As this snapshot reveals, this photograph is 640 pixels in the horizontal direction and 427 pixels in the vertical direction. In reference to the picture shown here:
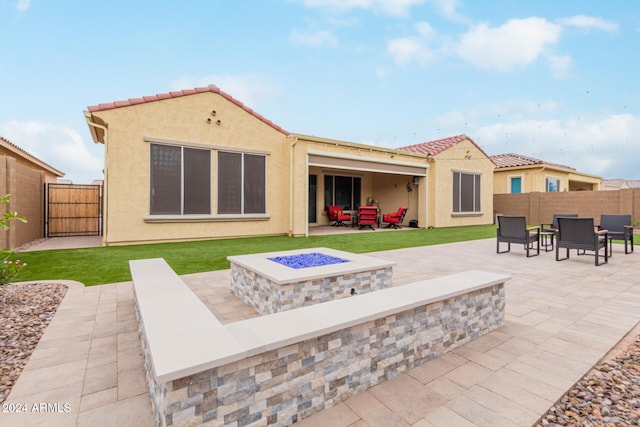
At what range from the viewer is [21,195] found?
26.9 feet

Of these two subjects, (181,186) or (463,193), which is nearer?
(181,186)

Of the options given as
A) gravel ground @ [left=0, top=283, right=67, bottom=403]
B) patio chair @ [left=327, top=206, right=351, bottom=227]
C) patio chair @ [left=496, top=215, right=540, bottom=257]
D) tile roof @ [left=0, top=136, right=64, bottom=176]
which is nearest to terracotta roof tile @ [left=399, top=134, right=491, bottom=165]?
patio chair @ [left=327, top=206, right=351, bottom=227]

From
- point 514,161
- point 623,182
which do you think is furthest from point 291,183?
point 623,182

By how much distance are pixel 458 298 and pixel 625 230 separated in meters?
7.81

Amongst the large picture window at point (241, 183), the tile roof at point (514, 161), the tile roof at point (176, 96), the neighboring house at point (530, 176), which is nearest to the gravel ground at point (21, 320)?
the tile roof at point (176, 96)

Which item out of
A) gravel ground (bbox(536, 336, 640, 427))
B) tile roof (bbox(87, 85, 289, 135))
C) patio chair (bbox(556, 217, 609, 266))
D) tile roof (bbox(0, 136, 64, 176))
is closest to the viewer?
gravel ground (bbox(536, 336, 640, 427))

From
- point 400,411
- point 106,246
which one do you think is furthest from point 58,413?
point 106,246

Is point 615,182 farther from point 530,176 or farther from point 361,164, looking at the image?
point 361,164

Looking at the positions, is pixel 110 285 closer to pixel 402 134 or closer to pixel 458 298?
pixel 458 298

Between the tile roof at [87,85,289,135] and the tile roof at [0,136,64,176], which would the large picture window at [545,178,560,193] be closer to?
the tile roof at [87,85,289,135]

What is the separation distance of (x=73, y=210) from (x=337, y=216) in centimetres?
1004

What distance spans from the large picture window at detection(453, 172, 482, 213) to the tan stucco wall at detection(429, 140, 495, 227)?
249 mm

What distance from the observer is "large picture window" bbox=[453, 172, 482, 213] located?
1523 cm

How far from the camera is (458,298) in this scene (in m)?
2.62
